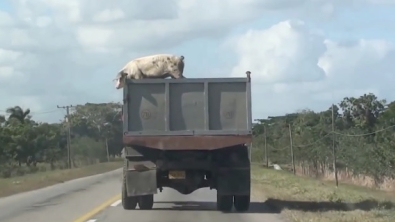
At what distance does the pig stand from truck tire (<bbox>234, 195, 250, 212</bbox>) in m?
3.26

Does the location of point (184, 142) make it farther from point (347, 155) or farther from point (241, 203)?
point (347, 155)

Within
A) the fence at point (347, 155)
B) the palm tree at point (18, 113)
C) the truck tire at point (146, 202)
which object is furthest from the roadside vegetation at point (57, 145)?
the truck tire at point (146, 202)

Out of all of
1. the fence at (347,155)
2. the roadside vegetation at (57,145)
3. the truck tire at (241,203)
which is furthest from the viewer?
the roadside vegetation at (57,145)

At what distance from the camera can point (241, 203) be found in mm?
19453

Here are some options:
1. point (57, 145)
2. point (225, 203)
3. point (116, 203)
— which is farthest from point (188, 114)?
point (57, 145)

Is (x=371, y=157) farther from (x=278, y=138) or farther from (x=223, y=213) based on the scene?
(x=278, y=138)

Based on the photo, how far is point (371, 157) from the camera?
134ft

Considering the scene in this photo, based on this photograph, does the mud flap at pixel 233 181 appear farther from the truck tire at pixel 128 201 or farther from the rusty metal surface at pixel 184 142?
the truck tire at pixel 128 201

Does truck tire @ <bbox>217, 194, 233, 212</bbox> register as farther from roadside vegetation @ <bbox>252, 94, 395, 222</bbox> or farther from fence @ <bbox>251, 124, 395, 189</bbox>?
fence @ <bbox>251, 124, 395, 189</bbox>

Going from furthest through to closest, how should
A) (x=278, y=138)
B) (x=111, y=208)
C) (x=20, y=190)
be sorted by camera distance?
1. (x=278, y=138)
2. (x=20, y=190)
3. (x=111, y=208)

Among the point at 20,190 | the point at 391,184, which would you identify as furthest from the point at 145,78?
the point at 391,184

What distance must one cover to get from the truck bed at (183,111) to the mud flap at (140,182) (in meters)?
0.97

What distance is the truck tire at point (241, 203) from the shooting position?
19297 mm

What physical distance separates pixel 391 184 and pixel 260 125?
5715 centimetres
